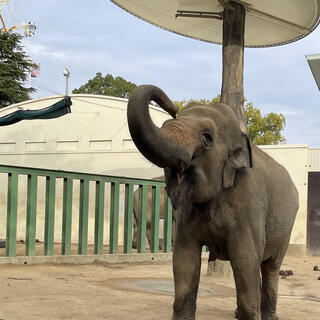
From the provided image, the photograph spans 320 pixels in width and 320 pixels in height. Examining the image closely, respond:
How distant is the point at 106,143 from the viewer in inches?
743

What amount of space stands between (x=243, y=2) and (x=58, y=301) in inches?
209

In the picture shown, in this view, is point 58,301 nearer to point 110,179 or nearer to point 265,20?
point 110,179

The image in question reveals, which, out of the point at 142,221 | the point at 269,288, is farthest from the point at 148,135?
the point at 142,221

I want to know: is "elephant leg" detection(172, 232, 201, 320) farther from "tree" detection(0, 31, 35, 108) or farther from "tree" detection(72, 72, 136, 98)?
"tree" detection(72, 72, 136, 98)

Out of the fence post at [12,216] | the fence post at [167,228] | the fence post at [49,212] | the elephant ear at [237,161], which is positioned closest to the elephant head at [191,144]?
the elephant ear at [237,161]

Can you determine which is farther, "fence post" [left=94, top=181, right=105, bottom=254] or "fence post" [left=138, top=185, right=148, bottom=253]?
"fence post" [left=138, top=185, right=148, bottom=253]

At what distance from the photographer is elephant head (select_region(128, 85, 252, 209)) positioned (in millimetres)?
3021

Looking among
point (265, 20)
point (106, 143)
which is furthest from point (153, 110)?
point (265, 20)

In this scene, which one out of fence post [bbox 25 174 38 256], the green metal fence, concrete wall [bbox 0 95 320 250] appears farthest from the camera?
concrete wall [bbox 0 95 320 250]

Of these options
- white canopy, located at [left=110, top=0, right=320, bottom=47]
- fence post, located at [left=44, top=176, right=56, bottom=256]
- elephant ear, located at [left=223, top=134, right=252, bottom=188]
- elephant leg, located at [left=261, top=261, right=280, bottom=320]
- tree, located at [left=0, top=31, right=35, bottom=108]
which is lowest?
elephant leg, located at [left=261, top=261, right=280, bottom=320]

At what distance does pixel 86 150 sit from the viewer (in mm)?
18109

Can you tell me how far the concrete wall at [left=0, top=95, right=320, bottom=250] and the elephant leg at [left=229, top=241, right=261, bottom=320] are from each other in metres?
11.9

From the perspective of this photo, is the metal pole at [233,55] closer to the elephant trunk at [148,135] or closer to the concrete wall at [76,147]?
the elephant trunk at [148,135]

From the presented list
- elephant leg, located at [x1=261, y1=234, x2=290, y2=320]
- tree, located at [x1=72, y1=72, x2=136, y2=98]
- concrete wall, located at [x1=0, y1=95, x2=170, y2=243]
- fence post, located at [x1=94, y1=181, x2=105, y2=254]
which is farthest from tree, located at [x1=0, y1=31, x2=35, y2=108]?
elephant leg, located at [x1=261, y1=234, x2=290, y2=320]
